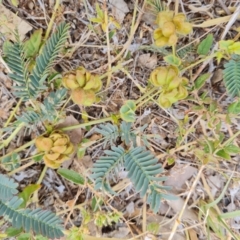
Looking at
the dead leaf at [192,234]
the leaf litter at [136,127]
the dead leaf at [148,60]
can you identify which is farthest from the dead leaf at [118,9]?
the dead leaf at [192,234]

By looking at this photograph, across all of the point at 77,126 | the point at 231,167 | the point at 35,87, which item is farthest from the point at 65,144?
the point at 231,167

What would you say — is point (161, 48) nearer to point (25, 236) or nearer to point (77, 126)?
point (77, 126)

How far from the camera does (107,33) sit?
125 centimetres

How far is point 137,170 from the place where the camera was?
1172mm

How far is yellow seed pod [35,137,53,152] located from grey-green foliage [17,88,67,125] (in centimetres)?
5

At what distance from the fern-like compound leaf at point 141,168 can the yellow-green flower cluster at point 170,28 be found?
294 mm

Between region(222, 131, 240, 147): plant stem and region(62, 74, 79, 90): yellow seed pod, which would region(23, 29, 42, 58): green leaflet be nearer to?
region(62, 74, 79, 90): yellow seed pod

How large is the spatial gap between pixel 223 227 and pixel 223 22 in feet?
2.05

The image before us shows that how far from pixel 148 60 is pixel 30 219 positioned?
1.90ft

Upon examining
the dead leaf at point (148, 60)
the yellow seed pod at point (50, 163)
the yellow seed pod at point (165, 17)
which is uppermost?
the yellow seed pod at point (165, 17)

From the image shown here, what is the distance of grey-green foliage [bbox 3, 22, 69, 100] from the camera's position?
1.21 metres

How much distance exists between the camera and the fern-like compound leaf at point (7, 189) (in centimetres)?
120

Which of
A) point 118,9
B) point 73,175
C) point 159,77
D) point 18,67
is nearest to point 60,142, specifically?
point 73,175

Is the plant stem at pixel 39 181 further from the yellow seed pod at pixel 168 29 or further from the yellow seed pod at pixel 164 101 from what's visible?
the yellow seed pod at pixel 168 29
